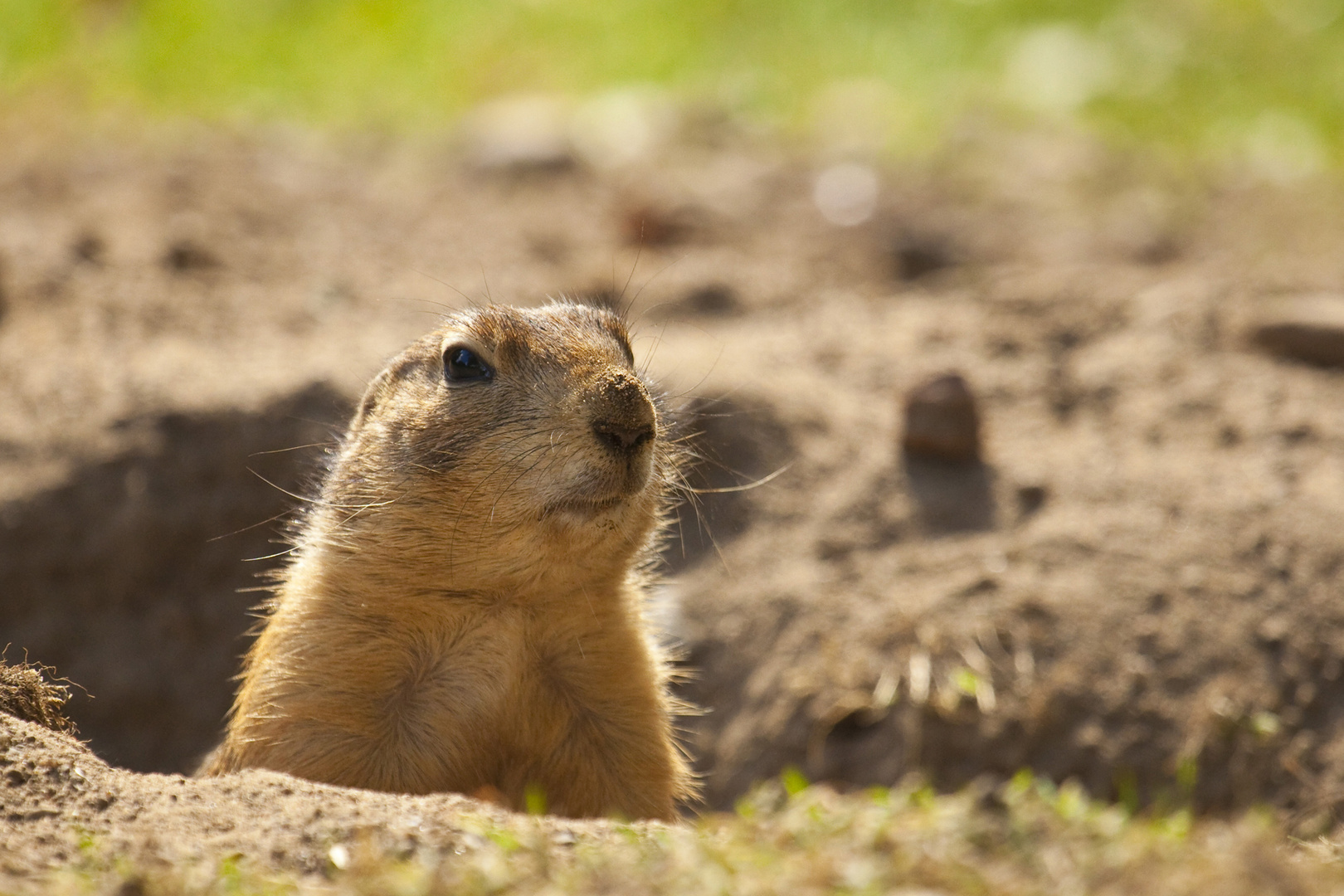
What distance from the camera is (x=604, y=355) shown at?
4316 millimetres

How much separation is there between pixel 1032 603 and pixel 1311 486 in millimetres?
1553

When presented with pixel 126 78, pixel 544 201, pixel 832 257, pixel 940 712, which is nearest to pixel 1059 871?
pixel 940 712

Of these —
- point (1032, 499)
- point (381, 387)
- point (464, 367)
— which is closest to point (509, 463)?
point (464, 367)

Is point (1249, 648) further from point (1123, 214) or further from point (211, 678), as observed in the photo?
point (1123, 214)

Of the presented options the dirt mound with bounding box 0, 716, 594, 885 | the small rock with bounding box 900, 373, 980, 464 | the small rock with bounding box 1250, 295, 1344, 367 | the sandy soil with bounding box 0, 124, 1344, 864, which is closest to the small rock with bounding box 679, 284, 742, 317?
the sandy soil with bounding box 0, 124, 1344, 864

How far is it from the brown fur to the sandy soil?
75cm

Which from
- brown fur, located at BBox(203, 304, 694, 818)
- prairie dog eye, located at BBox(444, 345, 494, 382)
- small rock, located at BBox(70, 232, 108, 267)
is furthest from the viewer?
small rock, located at BBox(70, 232, 108, 267)

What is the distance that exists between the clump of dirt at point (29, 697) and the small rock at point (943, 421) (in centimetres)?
414

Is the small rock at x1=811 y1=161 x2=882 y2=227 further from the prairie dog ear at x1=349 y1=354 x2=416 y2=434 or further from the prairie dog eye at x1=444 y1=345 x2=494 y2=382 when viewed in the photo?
the prairie dog eye at x1=444 y1=345 x2=494 y2=382

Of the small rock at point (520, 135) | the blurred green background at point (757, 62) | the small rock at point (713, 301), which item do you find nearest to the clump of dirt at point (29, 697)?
the small rock at point (713, 301)

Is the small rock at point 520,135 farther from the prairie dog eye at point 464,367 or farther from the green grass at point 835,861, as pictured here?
the green grass at point 835,861

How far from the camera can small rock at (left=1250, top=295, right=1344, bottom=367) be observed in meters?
7.08

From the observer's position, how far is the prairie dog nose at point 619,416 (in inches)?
154

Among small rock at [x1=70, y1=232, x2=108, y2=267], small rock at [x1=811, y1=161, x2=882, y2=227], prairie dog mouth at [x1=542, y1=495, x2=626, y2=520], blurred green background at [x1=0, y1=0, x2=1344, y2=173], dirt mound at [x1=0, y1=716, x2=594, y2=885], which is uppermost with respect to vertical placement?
blurred green background at [x1=0, y1=0, x2=1344, y2=173]
